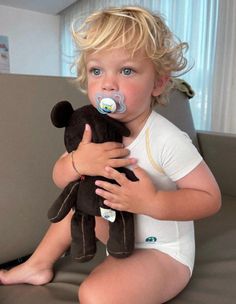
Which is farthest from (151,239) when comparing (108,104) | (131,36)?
(131,36)

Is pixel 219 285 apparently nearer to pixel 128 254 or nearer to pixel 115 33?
pixel 128 254

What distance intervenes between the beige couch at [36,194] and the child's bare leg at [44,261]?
0.07 ft

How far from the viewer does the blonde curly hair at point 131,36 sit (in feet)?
2.14

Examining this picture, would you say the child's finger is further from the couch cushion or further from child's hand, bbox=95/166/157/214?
the couch cushion

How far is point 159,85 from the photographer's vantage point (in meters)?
0.73

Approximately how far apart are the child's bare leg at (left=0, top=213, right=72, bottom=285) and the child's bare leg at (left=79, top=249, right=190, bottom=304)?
0.16 m

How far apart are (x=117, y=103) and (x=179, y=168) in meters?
0.18

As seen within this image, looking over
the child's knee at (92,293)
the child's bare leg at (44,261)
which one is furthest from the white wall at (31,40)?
the child's knee at (92,293)

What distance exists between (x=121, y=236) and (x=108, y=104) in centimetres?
27

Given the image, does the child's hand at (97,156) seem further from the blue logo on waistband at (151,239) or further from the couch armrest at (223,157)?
the couch armrest at (223,157)

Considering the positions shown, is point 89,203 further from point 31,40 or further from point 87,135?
point 31,40

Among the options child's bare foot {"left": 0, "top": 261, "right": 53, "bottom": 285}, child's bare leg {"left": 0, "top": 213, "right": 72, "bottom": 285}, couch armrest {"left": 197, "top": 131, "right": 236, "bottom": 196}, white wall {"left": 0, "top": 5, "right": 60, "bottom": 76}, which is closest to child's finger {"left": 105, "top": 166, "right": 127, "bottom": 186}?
child's bare leg {"left": 0, "top": 213, "right": 72, "bottom": 285}

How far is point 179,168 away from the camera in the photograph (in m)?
0.67

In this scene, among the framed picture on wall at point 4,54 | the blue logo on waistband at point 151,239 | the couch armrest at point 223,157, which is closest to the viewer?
the blue logo on waistband at point 151,239
